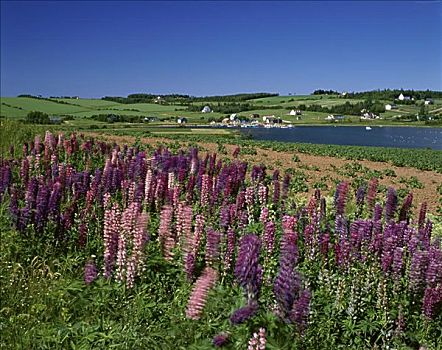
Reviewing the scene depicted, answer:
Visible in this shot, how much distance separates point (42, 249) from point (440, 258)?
456 centimetres

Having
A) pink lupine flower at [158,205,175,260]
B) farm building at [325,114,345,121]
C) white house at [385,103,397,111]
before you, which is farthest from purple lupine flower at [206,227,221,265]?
white house at [385,103,397,111]

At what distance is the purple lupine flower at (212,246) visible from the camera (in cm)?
489

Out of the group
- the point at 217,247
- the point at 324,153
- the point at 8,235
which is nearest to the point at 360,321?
the point at 217,247

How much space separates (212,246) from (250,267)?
1219 millimetres

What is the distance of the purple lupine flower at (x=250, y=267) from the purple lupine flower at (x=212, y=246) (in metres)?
0.99

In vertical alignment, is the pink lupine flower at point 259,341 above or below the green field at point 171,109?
below

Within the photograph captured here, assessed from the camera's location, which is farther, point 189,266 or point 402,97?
point 402,97

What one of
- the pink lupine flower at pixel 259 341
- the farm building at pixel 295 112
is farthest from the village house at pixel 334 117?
the pink lupine flower at pixel 259 341

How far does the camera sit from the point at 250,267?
12.4ft

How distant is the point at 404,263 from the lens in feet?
17.0

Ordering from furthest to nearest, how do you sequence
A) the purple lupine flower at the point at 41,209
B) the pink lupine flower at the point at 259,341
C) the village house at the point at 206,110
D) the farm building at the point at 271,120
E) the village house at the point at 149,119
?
the village house at the point at 206,110 → the farm building at the point at 271,120 → the village house at the point at 149,119 → the purple lupine flower at the point at 41,209 → the pink lupine flower at the point at 259,341

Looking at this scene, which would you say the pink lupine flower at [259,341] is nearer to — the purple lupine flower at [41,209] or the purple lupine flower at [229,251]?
the purple lupine flower at [229,251]

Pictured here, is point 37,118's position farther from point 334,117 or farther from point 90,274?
point 334,117

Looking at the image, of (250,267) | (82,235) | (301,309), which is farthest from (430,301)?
(82,235)
